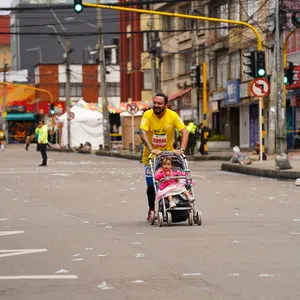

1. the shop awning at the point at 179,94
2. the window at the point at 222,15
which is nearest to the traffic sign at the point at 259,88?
the window at the point at 222,15

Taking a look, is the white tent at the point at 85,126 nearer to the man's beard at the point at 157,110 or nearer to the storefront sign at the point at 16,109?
the storefront sign at the point at 16,109

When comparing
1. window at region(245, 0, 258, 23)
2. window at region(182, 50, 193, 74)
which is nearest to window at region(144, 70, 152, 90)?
window at region(182, 50, 193, 74)

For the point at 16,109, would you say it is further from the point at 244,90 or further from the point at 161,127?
the point at 161,127

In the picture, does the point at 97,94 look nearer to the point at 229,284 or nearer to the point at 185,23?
the point at 185,23

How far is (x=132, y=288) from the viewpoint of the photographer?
7.88 m

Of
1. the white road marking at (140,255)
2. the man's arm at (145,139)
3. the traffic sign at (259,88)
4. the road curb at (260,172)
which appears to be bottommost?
the road curb at (260,172)

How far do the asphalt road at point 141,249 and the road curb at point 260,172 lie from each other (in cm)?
568

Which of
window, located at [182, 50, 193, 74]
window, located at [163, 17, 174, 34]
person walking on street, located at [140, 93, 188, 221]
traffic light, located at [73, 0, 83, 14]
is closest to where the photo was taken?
person walking on street, located at [140, 93, 188, 221]

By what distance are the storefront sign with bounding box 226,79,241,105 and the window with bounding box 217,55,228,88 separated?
209 cm

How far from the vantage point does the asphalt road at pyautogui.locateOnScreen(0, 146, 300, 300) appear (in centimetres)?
784

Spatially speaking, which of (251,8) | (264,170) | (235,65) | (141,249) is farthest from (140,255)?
(235,65)

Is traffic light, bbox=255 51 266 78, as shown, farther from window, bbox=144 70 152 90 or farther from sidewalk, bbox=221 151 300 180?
window, bbox=144 70 152 90

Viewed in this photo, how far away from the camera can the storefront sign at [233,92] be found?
51.9 metres

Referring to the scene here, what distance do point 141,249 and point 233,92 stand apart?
42490 mm
